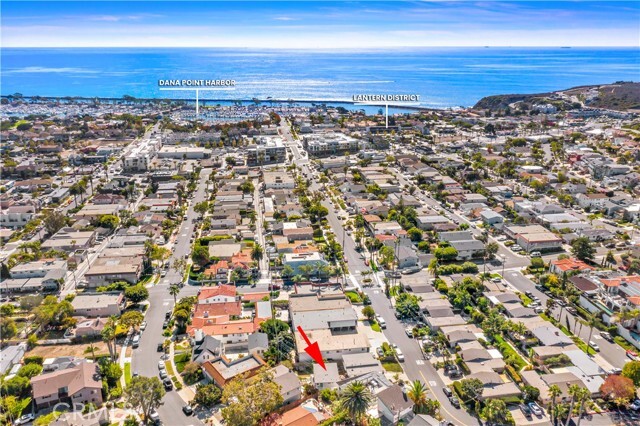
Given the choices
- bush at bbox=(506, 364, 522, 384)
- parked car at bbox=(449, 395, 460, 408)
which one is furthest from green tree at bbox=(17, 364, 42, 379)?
bush at bbox=(506, 364, 522, 384)

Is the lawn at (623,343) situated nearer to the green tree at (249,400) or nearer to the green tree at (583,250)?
the green tree at (583,250)

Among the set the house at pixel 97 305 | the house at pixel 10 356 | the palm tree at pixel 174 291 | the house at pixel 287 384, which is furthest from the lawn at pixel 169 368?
the house at pixel 10 356

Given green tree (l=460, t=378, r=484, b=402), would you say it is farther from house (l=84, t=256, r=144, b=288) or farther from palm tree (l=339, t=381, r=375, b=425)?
house (l=84, t=256, r=144, b=288)

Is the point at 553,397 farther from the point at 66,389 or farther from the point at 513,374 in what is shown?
the point at 66,389

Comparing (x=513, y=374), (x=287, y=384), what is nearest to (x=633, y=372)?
(x=513, y=374)

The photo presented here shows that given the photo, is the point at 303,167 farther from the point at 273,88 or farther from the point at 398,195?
the point at 273,88

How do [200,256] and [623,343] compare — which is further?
[200,256]

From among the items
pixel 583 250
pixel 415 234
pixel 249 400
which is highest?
pixel 583 250
